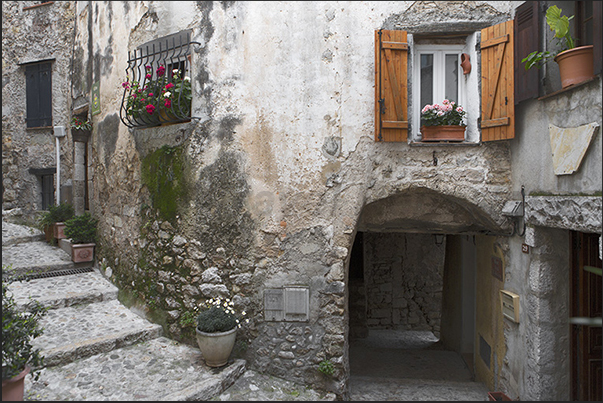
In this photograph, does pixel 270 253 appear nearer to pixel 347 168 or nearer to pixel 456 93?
pixel 347 168

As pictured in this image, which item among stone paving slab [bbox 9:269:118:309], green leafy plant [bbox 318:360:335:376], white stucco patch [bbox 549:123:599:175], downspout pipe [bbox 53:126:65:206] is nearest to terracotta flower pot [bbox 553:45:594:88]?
white stucco patch [bbox 549:123:599:175]

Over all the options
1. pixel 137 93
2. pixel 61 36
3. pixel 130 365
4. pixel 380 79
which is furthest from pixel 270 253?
pixel 61 36

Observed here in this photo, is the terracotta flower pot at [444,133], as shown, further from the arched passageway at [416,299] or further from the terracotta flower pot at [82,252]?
the terracotta flower pot at [82,252]

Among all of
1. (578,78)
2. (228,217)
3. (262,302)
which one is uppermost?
(578,78)

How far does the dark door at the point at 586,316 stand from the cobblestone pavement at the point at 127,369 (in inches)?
60.1

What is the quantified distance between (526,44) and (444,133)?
48.1 inches

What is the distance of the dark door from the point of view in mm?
4312

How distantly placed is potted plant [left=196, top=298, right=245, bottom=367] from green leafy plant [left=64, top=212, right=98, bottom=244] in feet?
11.8

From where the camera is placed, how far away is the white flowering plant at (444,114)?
4891 mm

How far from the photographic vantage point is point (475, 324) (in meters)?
7.00

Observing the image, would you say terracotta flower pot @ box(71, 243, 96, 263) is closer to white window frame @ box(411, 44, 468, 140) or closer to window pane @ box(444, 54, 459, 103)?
white window frame @ box(411, 44, 468, 140)

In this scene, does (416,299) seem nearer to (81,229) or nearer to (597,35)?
(81,229)

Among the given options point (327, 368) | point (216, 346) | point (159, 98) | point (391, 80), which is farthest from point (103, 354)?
point (391, 80)

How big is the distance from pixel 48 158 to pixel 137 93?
575 cm
